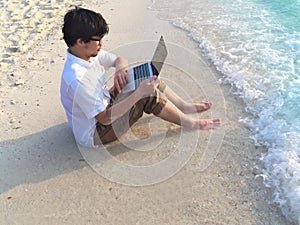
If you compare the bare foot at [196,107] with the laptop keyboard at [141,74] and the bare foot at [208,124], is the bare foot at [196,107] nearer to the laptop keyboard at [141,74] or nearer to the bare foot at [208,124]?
the bare foot at [208,124]

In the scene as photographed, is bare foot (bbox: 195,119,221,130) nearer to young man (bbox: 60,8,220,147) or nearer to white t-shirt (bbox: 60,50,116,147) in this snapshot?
young man (bbox: 60,8,220,147)

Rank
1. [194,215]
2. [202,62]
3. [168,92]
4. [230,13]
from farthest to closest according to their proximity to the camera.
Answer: [230,13] < [202,62] < [168,92] < [194,215]

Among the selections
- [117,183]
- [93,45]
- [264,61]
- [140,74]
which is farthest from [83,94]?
[264,61]

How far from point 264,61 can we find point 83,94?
211 centimetres

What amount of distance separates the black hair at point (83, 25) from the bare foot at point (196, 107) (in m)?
1.00

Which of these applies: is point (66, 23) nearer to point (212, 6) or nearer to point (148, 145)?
point (148, 145)

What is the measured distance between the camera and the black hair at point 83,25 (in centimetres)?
253

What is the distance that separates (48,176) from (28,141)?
1.50 feet

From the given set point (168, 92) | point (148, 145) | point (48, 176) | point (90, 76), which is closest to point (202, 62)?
point (168, 92)

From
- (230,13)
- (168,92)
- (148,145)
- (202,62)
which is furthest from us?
(230,13)

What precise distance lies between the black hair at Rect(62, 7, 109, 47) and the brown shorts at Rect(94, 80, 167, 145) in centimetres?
50

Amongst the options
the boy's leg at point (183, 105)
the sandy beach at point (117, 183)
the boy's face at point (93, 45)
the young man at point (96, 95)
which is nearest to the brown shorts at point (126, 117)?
the young man at point (96, 95)

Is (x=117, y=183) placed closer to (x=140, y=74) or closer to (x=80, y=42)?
(x=140, y=74)

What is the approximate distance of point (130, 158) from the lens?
287cm
